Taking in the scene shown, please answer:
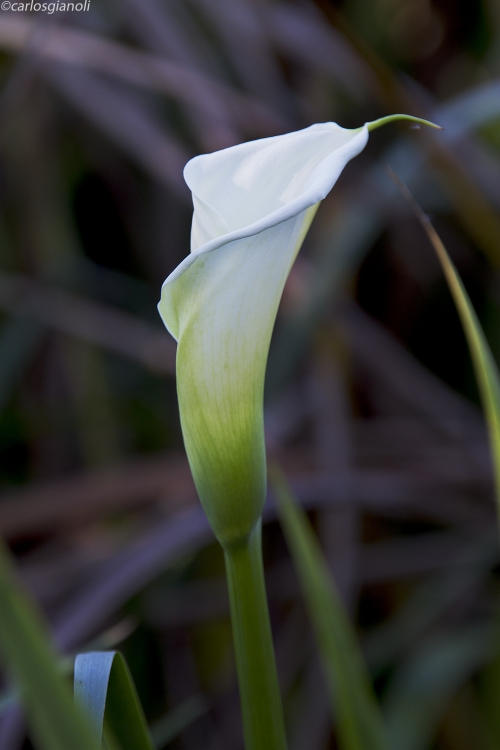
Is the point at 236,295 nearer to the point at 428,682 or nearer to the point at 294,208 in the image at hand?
the point at 294,208

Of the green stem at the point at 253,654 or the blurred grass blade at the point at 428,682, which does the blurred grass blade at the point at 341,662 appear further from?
the blurred grass blade at the point at 428,682

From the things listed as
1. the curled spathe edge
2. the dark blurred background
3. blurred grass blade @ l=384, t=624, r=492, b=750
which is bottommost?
blurred grass blade @ l=384, t=624, r=492, b=750

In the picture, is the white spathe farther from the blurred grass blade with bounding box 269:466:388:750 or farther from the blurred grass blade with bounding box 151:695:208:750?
the blurred grass blade with bounding box 151:695:208:750

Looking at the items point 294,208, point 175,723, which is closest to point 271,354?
point 175,723

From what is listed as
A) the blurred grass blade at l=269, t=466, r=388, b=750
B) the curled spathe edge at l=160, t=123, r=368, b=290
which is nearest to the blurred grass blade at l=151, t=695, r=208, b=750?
the blurred grass blade at l=269, t=466, r=388, b=750

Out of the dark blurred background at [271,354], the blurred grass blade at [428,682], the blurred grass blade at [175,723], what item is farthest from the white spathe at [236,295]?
the blurred grass blade at [428,682]

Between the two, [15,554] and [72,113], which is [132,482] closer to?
[15,554]
